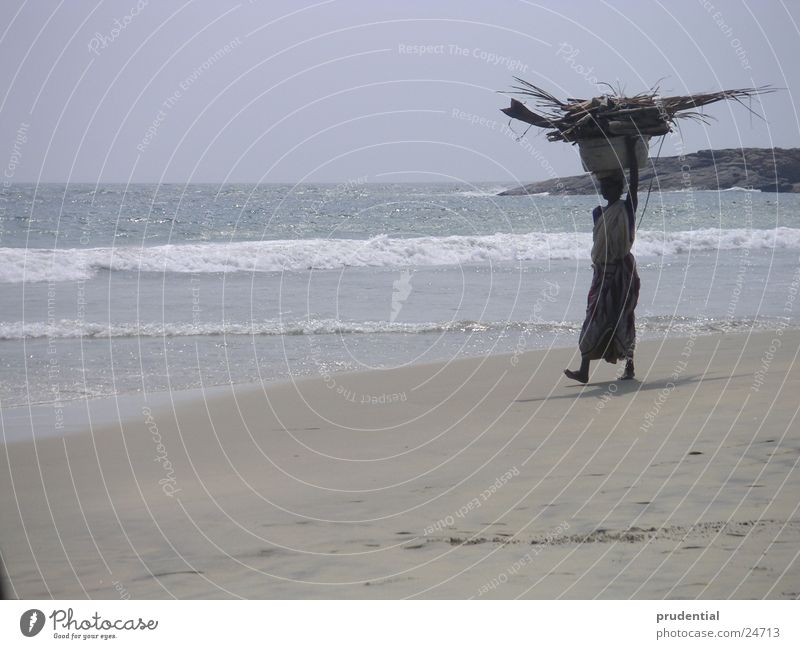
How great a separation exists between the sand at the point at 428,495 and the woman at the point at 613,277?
400mm

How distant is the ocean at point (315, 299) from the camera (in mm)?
10578

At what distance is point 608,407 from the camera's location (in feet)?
23.6

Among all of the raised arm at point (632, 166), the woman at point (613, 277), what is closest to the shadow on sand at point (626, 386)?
the woman at point (613, 277)

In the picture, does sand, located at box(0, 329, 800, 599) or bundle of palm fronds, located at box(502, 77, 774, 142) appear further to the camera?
bundle of palm fronds, located at box(502, 77, 774, 142)

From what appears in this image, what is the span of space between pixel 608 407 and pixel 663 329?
5.67 metres

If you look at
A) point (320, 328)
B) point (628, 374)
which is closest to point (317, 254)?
point (320, 328)

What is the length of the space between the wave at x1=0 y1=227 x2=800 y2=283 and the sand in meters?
13.1

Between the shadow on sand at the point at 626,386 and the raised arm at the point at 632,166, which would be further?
the shadow on sand at the point at 626,386

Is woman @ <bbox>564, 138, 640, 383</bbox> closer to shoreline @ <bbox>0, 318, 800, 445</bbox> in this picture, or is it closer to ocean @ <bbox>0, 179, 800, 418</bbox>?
ocean @ <bbox>0, 179, 800, 418</bbox>

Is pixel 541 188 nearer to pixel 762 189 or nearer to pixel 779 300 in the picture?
pixel 762 189

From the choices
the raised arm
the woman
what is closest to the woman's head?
the woman

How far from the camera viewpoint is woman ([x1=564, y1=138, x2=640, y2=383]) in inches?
303

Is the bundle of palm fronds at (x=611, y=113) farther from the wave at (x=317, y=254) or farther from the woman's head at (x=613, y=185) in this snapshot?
the wave at (x=317, y=254)

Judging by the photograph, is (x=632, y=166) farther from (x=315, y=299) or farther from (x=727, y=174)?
(x=727, y=174)
